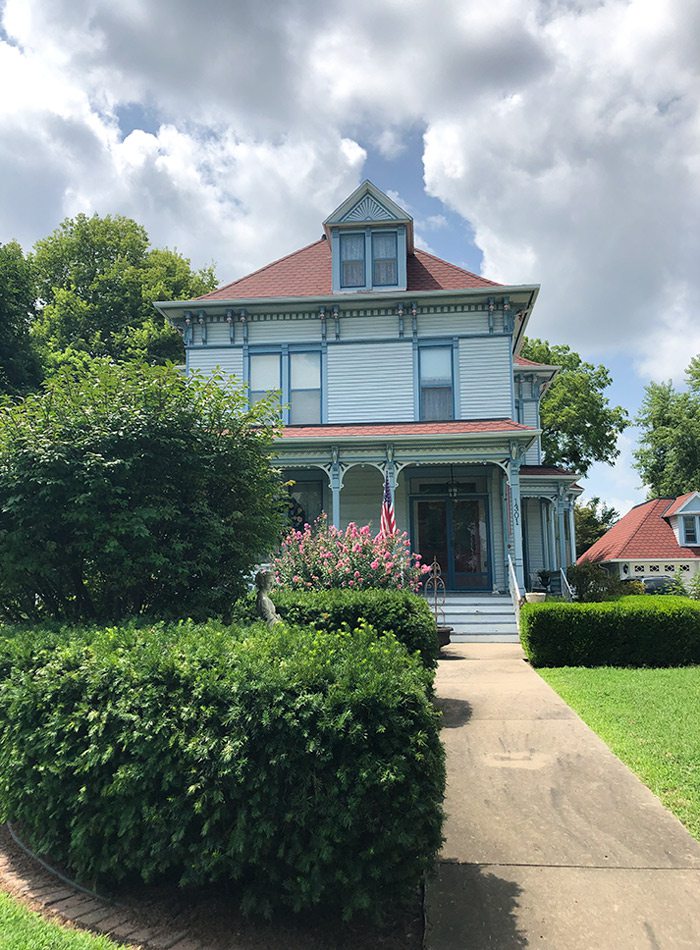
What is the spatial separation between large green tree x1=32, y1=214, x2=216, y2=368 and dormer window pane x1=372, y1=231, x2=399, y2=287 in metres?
12.8

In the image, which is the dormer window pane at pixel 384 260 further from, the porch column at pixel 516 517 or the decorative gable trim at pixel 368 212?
the porch column at pixel 516 517

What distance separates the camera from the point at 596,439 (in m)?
35.6


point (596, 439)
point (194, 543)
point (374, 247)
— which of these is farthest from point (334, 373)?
point (596, 439)

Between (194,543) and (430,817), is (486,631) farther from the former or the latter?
(430,817)

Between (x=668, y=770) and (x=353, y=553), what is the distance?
5886 mm

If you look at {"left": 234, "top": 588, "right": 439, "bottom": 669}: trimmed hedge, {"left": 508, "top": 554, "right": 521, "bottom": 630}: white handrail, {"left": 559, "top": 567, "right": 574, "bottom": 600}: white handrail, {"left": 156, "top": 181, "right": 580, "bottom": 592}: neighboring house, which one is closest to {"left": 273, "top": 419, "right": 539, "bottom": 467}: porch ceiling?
{"left": 156, "top": 181, "right": 580, "bottom": 592}: neighboring house

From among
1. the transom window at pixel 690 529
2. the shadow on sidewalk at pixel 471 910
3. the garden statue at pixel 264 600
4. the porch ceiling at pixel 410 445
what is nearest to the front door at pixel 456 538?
the porch ceiling at pixel 410 445

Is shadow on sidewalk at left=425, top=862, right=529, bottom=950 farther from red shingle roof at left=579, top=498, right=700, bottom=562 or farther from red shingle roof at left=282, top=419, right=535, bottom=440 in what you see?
red shingle roof at left=579, top=498, right=700, bottom=562

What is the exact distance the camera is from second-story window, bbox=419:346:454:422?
18969 mm

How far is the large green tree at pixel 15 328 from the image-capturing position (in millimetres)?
21531

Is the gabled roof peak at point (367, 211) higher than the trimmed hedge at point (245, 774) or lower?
higher

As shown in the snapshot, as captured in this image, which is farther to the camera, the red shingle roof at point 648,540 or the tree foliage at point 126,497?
the red shingle roof at point 648,540

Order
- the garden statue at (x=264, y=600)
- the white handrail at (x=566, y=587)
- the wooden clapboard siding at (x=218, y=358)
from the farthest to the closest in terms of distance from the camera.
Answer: the wooden clapboard siding at (x=218, y=358) < the white handrail at (x=566, y=587) < the garden statue at (x=264, y=600)

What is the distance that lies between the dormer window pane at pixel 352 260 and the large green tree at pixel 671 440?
26194 millimetres
